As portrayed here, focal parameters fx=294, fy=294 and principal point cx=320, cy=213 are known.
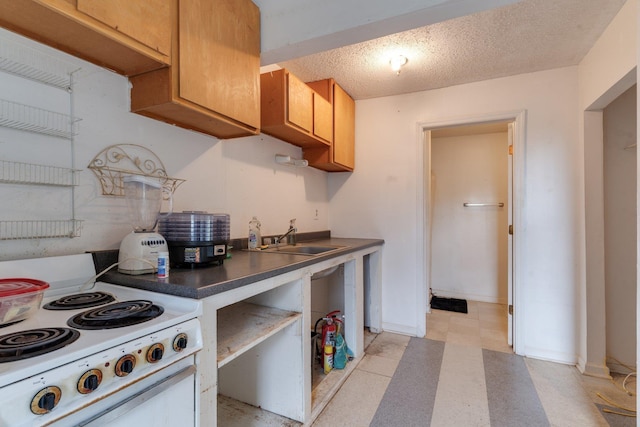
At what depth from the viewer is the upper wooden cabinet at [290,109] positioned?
199cm

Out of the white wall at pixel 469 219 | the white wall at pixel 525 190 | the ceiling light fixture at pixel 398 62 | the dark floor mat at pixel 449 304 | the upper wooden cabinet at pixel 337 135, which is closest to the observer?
the ceiling light fixture at pixel 398 62

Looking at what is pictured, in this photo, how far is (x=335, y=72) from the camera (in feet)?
7.97

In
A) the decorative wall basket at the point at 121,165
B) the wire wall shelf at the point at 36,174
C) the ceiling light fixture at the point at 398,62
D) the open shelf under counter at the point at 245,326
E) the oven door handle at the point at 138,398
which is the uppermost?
the ceiling light fixture at the point at 398,62

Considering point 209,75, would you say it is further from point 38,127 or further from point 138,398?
point 138,398

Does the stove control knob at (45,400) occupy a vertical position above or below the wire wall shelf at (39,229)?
below

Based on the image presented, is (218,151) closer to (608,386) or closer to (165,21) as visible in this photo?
(165,21)

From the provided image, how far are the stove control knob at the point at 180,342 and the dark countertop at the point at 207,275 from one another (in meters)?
0.13

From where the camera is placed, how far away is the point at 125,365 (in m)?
0.73

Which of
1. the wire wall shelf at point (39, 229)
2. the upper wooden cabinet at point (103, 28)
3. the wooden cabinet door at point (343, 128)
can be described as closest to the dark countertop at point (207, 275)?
the wire wall shelf at point (39, 229)

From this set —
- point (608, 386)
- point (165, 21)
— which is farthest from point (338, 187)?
point (608, 386)

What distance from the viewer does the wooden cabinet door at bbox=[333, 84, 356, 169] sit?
2625 mm

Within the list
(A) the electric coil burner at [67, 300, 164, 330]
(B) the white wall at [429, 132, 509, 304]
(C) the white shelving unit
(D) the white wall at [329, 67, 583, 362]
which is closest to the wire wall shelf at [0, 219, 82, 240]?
(C) the white shelving unit

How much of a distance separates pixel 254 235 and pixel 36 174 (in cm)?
114

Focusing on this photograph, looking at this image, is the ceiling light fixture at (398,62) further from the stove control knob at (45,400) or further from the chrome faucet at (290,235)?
the stove control knob at (45,400)
